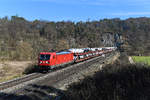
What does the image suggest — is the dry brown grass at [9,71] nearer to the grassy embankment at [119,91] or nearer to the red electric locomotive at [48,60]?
the red electric locomotive at [48,60]

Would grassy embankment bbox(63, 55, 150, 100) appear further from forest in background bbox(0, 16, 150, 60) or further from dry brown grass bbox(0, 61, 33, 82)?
forest in background bbox(0, 16, 150, 60)

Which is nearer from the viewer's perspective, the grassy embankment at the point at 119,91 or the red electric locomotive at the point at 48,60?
the grassy embankment at the point at 119,91

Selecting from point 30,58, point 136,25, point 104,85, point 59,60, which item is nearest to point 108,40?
point 136,25

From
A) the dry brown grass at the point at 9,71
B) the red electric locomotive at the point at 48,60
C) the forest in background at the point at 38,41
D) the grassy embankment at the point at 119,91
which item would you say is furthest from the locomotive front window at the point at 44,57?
the forest in background at the point at 38,41

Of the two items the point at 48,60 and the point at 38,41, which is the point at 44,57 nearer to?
the point at 48,60

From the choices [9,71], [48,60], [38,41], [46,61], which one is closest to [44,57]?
[46,61]

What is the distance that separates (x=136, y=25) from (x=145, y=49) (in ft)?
362

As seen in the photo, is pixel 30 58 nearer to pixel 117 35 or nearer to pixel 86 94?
pixel 86 94

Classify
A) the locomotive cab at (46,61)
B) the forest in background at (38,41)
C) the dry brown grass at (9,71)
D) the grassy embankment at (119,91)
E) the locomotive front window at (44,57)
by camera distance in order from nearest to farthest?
the grassy embankment at (119,91), the dry brown grass at (9,71), the locomotive cab at (46,61), the locomotive front window at (44,57), the forest in background at (38,41)

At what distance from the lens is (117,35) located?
187625 mm

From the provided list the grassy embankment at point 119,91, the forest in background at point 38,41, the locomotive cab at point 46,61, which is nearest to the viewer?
the grassy embankment at point 119,91

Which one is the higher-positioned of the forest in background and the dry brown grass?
the forest in background

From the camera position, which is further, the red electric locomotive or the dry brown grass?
the red electric locomotive

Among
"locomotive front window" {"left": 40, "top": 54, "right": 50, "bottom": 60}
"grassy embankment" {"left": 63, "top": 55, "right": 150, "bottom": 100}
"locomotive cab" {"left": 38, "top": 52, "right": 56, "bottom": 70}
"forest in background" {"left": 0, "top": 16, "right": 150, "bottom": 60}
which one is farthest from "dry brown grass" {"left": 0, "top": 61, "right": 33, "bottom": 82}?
"forest in background" {"left": 0, "top": 16, "right": 150, "bottom": 60}
